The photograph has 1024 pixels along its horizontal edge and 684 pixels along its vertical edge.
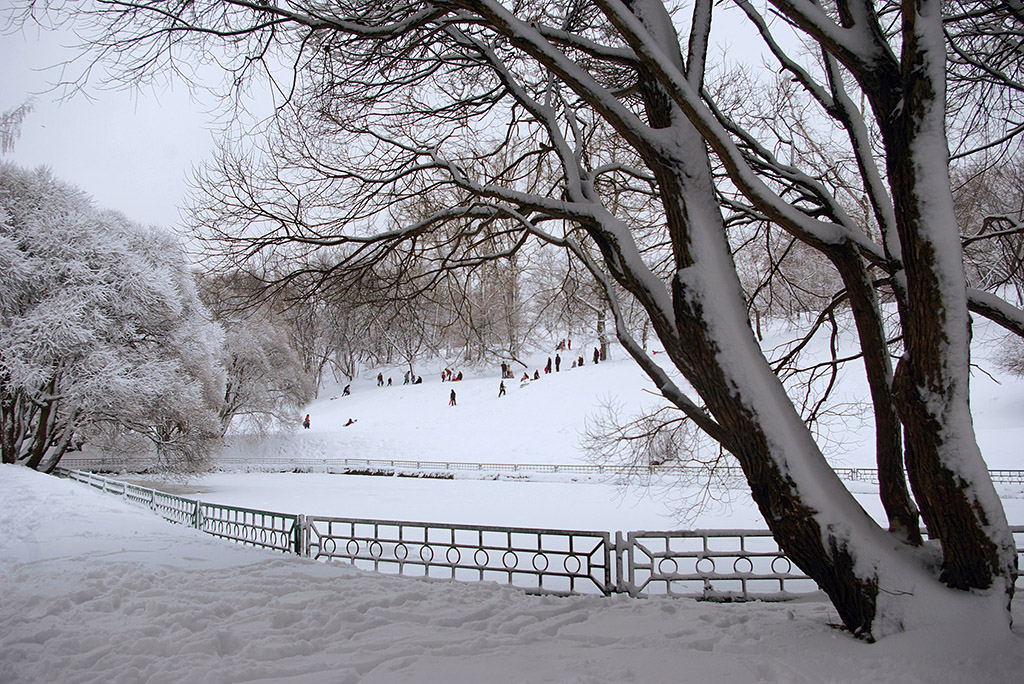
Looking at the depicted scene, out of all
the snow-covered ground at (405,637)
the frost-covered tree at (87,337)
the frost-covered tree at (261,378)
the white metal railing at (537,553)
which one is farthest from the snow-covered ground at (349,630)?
the frost-covered tree at (261,378)

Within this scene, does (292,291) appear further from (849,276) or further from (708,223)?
(849,276)

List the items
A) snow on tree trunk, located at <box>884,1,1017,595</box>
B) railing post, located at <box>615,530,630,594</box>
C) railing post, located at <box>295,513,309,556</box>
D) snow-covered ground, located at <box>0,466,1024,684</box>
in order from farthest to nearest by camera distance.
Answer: railing post, located at <box>295,513,309,556</box>
railing post, located at <box>615,530,630,594</box>
snow-covered ground, located at <box>0,466,1024,684</box>
snow on tree trunk, located at <box>884,1,1017,595</box>

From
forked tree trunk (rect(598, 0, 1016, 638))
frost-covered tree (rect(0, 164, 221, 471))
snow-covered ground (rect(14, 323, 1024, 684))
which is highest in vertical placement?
frost-covered tree (rect(0, 164, 221, 471))

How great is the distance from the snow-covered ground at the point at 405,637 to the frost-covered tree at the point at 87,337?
15.1 meters

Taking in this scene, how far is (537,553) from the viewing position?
7660mm

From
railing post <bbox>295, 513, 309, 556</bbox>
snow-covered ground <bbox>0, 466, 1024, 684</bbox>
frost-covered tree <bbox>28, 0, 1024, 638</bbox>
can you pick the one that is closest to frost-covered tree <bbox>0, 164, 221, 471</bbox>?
railing post <bbox>295, 513, 309, 556</bbox>

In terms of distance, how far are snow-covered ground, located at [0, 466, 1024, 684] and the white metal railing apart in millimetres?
673

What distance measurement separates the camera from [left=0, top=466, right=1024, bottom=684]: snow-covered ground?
4125 millimetres

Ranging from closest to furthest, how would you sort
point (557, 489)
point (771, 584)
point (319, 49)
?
point (319, 49), point (771, 584), point (557, 489)

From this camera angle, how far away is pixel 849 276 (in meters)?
5.05

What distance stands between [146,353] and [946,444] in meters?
24.6

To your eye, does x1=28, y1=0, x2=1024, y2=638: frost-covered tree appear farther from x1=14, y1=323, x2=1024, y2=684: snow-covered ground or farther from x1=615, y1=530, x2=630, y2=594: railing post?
x1=615, y1=530, x2=630, y2=594: railing post

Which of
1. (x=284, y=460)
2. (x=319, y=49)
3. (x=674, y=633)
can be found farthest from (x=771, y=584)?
(x=284, y=460)

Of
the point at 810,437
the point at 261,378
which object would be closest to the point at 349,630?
the point at 810,437
